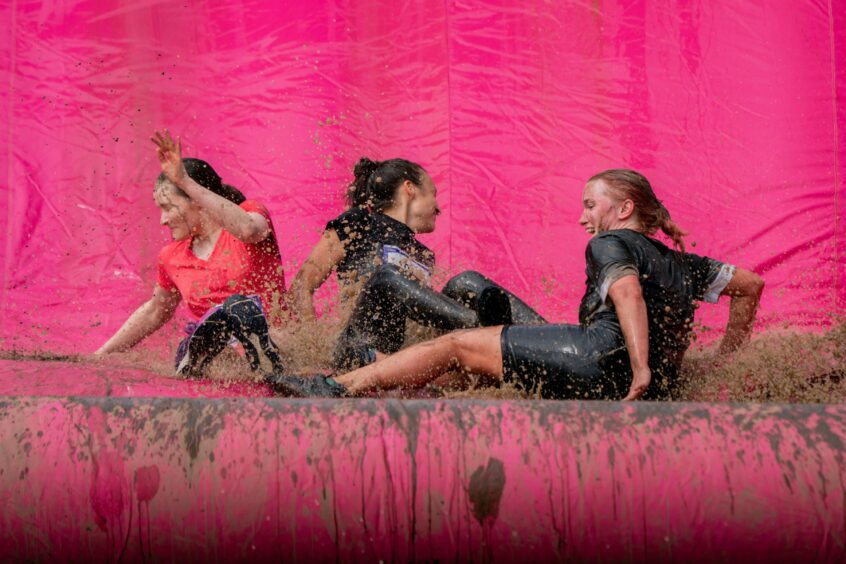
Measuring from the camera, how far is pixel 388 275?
5.52 feet

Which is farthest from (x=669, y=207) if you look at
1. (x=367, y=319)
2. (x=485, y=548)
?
(x=485, y=548)

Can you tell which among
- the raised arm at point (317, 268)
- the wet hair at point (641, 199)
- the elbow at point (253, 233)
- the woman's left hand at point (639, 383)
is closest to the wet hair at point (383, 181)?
the raised arm at point (317, 268)

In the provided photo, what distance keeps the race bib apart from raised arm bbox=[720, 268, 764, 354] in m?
0.57

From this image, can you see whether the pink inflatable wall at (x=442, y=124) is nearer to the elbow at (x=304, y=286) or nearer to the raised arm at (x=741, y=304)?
the elbow at (x=304, y=286)

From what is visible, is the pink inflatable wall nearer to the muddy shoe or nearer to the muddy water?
the muddy water

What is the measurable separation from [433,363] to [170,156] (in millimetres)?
716

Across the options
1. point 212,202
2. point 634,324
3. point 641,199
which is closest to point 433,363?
point 634,324

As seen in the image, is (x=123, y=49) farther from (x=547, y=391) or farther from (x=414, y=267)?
(x=547, y=391)

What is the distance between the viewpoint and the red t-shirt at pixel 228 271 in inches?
78.6

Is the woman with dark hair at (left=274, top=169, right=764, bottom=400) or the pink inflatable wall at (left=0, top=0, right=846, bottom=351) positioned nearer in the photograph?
the woman with dark hair at (left=274, top=169, right=764, bottom=400)

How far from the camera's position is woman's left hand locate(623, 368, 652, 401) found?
128 cm

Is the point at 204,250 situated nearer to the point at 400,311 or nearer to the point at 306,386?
the point at 400,311

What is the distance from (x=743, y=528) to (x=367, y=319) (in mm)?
848

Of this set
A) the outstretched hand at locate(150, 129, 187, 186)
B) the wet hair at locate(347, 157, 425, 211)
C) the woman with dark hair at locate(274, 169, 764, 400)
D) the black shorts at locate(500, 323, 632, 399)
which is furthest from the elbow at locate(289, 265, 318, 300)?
the black shorts at locate(500, 323, 632, 399)
